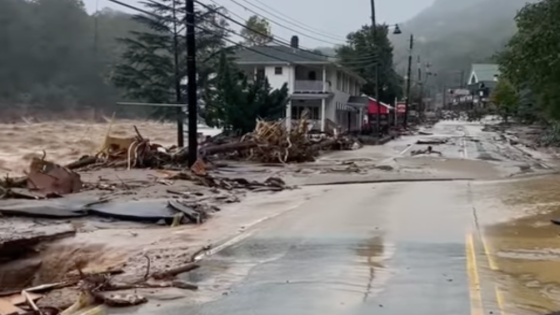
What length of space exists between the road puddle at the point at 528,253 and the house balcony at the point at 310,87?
4479 cm

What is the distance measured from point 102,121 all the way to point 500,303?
26.7 metres

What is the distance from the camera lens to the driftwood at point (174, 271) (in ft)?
29.9

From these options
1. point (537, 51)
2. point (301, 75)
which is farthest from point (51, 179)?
point (301, 75)

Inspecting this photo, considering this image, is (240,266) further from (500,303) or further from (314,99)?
(314,99)

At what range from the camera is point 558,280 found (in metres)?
8.98

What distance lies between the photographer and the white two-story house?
206 ft

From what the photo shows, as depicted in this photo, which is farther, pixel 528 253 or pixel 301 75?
pixel 301 75

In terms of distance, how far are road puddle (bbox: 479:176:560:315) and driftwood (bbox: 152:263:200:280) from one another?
3.87 m

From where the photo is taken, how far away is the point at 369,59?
82438 millimetres

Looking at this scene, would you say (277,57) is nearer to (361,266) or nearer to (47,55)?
(47,55)

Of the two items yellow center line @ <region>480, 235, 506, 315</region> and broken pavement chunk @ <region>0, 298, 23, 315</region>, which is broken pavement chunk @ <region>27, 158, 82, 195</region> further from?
yellow center line @ <region>480, 235, 506, 315</region>

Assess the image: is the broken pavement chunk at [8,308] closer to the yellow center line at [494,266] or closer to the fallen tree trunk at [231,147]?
the yellow center line at [494,266]

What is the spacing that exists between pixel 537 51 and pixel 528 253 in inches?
799

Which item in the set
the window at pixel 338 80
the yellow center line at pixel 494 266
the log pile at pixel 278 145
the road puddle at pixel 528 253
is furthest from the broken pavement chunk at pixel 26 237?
the window at pixel 338 80
